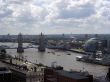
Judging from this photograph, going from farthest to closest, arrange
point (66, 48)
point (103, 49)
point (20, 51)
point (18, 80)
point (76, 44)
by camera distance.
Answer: point (76, 44) < point (66, 48) < point (20, 51) < point (103, 49) < point (18, 80)

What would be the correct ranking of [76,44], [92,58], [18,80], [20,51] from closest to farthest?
[18,80] < [92,58] < [20,51] < [76,44]

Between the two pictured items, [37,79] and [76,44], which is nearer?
[37,79]

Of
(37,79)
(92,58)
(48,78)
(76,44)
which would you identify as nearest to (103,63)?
(92,58)

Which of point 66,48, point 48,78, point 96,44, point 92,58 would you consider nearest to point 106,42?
point 96,44

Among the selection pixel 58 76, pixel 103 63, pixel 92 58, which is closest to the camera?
pixel 58 76

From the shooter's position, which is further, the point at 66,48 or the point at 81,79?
the point at 66,48

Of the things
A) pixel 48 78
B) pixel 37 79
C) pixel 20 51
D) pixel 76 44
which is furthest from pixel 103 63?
pixel 76 44

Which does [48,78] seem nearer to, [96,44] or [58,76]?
[58,76]

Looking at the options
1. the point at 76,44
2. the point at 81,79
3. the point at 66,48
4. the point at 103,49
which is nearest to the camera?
the point at 81,79

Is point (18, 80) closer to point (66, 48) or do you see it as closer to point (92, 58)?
point (92, 58)
